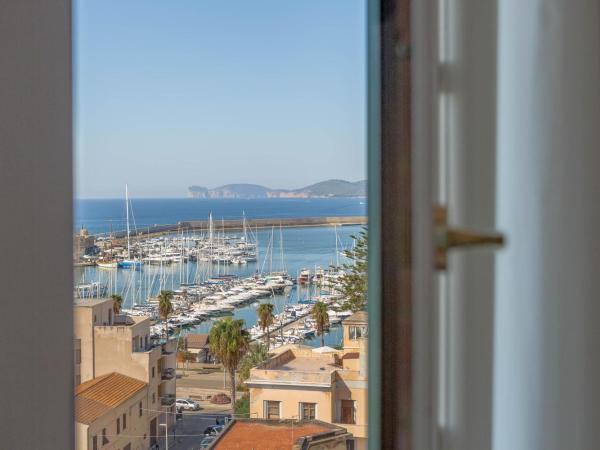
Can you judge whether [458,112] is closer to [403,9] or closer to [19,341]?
[403,9]

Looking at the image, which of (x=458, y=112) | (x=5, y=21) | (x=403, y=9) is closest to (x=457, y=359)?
(x=458, y=112)

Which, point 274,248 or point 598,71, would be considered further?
point 274,248

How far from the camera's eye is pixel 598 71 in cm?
64

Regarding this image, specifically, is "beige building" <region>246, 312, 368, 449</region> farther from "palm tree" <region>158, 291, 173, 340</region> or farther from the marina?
"palm tree" <region>158, 291, 173, 340</region>

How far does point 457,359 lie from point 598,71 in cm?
40

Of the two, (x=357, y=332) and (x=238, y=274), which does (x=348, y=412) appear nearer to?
(x=357, y=332)

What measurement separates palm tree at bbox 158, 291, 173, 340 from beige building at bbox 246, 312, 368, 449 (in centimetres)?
13

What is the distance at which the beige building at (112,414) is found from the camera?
64cm

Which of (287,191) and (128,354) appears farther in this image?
(287,191)

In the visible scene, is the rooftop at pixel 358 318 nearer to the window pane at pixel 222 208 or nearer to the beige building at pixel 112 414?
the window pane at pixel 222 208

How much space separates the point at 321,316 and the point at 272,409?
14cm

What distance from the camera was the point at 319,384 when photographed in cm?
79

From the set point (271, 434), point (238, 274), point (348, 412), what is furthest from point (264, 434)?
point (238, 274)

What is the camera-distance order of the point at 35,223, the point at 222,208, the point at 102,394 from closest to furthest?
1. the point at 35,223
2. the point at 102,394
3. the point at 222,208
